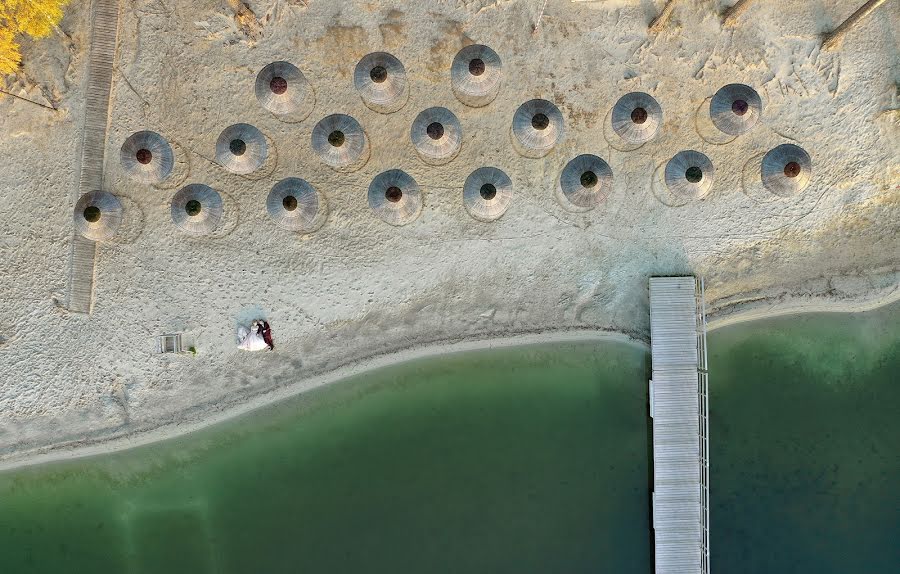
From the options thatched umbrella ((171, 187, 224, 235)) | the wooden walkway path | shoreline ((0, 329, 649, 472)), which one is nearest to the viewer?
thatched umbrella ((171, 187, 224, 235))

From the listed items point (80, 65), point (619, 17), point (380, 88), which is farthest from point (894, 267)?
point (80, 65)

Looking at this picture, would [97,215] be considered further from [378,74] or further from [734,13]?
[734,13]

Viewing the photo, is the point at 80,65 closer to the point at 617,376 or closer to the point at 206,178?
the point at 206,178

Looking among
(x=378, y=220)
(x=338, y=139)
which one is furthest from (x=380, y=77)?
(x=378, y=220)

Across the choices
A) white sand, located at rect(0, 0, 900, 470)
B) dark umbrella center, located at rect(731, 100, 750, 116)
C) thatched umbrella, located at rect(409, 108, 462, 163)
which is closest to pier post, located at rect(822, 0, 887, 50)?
white sand, located at rect(0, 0, 900, 470)

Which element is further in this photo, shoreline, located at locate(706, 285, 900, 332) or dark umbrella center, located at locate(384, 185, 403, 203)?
shoreline, located at locate(706, 285, 900, 332)

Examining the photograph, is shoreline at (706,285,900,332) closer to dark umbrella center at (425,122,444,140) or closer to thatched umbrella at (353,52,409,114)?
dark umbrella center at (425,122,444,140)

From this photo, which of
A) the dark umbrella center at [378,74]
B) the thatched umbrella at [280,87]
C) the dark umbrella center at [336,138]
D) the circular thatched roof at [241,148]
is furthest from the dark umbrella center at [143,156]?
the dark umbrella center at [378,74]
